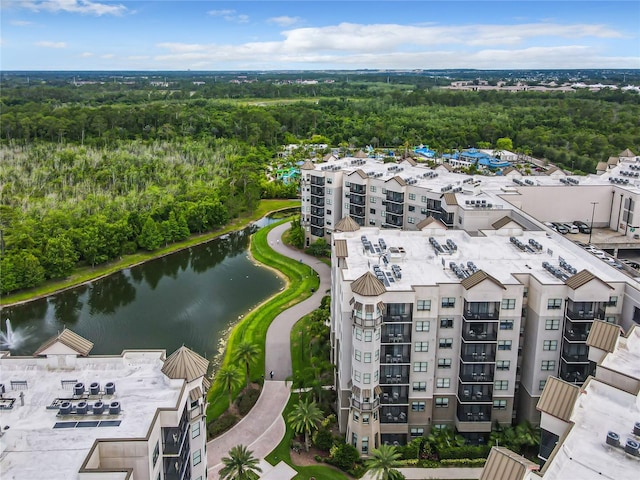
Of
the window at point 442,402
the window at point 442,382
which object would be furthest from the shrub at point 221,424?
the window at point 442,382

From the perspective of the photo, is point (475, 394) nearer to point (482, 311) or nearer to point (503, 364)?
point (503, 364)

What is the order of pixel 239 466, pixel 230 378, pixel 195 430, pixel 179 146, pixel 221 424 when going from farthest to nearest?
pixel 179 146
pixel 230 378
pixel 221 424
pixel 239 466
pixel 195 430

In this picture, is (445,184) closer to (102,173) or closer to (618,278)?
(618,278)

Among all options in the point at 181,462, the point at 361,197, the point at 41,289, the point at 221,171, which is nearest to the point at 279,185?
the point at 221,171

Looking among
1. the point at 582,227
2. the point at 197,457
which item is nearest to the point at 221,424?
the point at 197,457

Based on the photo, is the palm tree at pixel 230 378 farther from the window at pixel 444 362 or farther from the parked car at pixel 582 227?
the parked car at pixel 582 227

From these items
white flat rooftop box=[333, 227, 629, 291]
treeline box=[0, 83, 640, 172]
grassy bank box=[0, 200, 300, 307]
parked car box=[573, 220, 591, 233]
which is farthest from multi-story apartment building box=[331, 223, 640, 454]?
treeline box=[0, 83, 640, 172]
